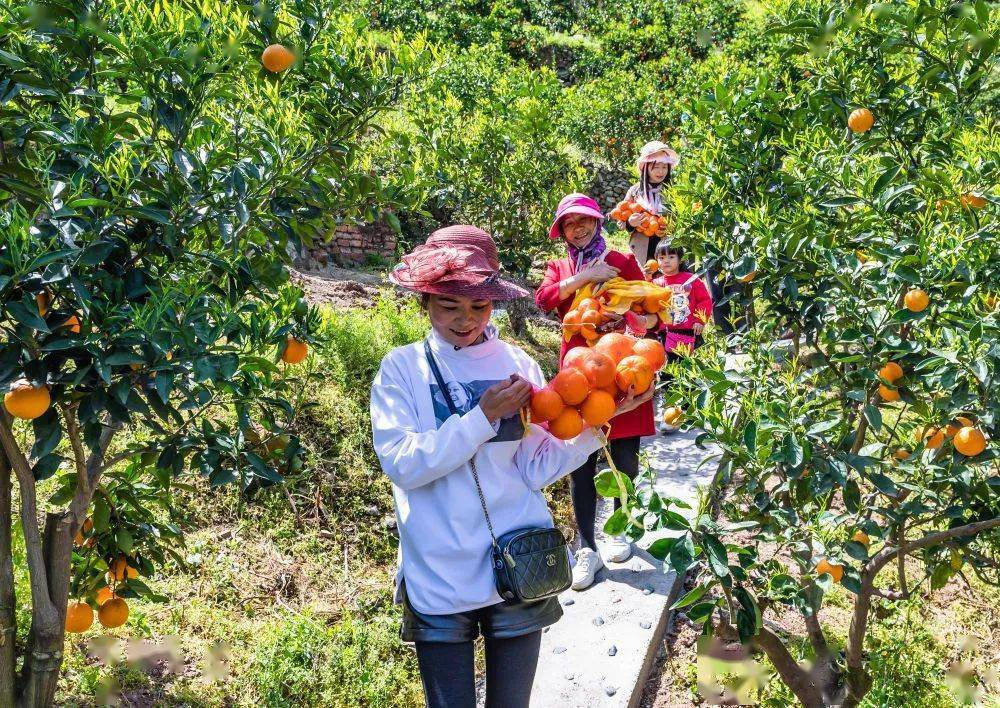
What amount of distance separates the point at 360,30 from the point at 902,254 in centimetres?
154

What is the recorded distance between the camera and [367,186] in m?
2.38

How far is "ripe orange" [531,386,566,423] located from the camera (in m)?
1.90

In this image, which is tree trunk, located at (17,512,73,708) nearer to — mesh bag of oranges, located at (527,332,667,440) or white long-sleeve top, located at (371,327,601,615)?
white long-sleeve top, located at (371,327,601,615)

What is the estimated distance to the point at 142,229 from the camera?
71.2 inches

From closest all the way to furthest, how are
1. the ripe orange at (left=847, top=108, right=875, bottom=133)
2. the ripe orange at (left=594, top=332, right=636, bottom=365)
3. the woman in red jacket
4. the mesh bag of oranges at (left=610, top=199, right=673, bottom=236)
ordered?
1. the ripe orange at (left=594, top=332, right=636, bottom=365)
2. the ripe orange at (left=847, top=108, right=875, bottom=133)
3. the woman in red jacket
4. the mesh bag of oranges at (left=610, top=199, right=673, bottom=236)

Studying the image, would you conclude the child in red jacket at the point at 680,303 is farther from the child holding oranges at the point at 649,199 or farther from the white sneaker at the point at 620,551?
the white sneaker at the point at 620,551

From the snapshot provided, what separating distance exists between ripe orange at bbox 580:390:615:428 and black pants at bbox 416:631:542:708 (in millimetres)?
505

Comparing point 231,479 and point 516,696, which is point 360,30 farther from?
point 516,696

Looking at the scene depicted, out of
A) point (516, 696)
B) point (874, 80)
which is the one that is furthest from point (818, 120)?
point (516, 696)

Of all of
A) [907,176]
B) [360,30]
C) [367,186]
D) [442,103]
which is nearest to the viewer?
[360,30]

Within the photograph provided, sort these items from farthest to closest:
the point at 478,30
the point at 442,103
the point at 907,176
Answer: the point at 478,30, the point at 442,103, the point at 907,176

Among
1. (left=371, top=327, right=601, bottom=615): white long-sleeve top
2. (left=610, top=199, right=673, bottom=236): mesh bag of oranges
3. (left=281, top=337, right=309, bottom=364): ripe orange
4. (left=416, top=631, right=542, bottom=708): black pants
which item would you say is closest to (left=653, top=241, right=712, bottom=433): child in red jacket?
(left=610, top=199, right=673, bottom=236): mesh bag of oranges

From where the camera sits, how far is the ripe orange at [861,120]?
8.70ft

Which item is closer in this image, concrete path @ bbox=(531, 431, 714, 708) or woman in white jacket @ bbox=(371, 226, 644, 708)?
woman in white jacket @ bbox=(371, 226, 644, 708)
